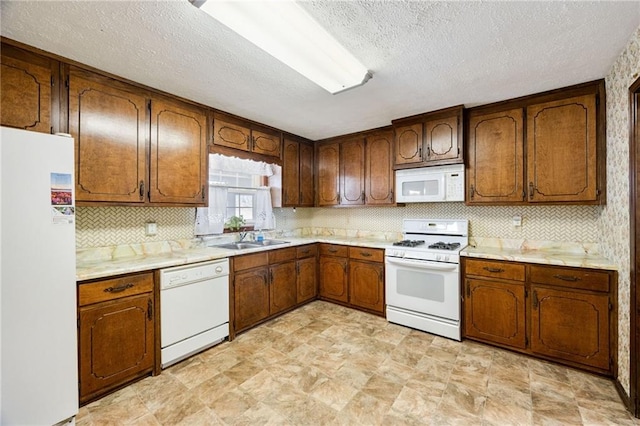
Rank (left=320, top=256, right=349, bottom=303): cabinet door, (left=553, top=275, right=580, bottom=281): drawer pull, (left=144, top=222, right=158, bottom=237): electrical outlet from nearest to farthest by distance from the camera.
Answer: (left=553, top=275, right=580, bottom=281): drawer pull, (left=144, top=222, right=158, bottom=237): electrical outlet, (left=320, top=256, right=349, bottom=303): cabinet door

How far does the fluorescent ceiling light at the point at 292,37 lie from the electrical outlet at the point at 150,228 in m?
1.97

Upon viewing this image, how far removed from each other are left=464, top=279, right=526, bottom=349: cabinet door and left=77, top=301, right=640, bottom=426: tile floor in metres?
0.13

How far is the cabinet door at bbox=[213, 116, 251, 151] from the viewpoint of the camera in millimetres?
2955

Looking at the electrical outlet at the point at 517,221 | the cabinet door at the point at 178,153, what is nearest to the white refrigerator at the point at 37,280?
the cabinet door at the point at 178,153

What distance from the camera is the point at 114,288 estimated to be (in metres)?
1.99

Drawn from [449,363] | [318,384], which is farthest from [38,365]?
[449,363]

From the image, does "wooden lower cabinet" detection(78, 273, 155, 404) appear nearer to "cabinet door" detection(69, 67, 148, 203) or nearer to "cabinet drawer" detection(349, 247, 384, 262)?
"cabinet door" detection(69, 67, 148, 203)

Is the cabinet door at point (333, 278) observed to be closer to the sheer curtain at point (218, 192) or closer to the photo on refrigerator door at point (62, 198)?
the sheer curtain at point (218, 192)

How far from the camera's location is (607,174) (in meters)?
2.31

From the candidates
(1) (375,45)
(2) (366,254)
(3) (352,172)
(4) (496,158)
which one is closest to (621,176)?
(4) (496,158)

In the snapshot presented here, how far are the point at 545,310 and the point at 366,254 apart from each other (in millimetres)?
1754

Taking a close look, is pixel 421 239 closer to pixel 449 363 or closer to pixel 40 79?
pixel 449 363

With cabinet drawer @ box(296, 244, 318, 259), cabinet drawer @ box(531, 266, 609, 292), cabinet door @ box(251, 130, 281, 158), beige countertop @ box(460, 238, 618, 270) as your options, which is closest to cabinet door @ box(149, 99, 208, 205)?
cabinet door @ box(251, 130, 281, 158)

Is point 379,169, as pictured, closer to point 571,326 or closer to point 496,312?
point 496,312
